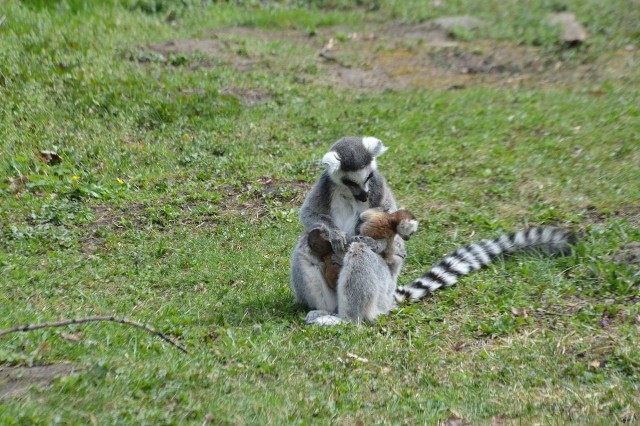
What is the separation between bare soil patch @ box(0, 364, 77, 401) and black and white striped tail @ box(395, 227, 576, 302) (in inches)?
139

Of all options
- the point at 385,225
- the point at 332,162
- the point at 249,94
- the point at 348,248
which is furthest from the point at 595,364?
the point at 249,94

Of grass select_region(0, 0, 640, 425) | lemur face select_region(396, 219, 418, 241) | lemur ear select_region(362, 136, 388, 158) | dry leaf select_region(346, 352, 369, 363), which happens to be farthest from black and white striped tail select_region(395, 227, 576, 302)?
dry leaf select_region(346, 352, 369, 363)

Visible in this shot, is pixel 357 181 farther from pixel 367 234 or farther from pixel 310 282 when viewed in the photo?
pixel 310 282

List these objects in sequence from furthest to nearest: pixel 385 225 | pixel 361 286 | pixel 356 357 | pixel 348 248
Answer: pixel 385 225
pixel 348 248
pixel 361 286
pixel 356 357

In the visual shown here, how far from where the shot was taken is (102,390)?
5387 mm

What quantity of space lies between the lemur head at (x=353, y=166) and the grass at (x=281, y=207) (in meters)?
1.25

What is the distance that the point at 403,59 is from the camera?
55.8 ft

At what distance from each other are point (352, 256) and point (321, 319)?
0.62 meters

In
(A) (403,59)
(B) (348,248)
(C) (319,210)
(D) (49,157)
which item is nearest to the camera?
(B) (348,248)

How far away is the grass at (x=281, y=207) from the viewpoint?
5953 millimetres

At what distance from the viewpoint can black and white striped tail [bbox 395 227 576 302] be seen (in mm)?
8211

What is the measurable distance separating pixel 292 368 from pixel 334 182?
215cm

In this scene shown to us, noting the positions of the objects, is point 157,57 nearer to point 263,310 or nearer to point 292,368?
point 263,310

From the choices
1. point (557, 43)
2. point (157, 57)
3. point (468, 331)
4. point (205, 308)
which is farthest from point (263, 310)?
point (557, 43)
